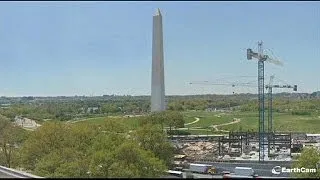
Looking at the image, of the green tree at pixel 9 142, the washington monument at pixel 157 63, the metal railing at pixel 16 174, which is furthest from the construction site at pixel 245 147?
the metal railing at pixel 16 174

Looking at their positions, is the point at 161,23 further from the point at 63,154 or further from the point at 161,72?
the point at 63,154

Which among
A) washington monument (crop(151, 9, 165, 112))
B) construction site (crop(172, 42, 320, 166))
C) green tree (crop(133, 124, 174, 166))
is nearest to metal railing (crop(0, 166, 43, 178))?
green tree (crop(133, 124, 174, 166))

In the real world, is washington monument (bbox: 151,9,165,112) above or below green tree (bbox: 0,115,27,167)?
above

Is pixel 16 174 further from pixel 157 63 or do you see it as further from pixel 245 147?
pixel 157 63

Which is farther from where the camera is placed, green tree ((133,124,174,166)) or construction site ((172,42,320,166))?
construction site ((172,42,320,166))

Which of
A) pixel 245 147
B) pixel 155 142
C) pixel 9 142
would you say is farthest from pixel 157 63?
pixel 155 142

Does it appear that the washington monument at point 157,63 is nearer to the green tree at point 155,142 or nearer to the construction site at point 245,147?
the construction site at point 245,147

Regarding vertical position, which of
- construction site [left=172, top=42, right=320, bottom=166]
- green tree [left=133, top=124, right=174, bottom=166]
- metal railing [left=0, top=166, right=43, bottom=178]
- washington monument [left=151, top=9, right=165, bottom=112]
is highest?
washington monument [left=151, top=9, right=165, bottom=112]

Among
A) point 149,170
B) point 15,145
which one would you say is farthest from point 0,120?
point 149,170

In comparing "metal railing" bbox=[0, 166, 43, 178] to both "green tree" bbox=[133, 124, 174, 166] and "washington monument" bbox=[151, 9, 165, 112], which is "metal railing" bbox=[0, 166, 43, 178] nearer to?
"green tree" bbox=[133, 124, 174, 166]
